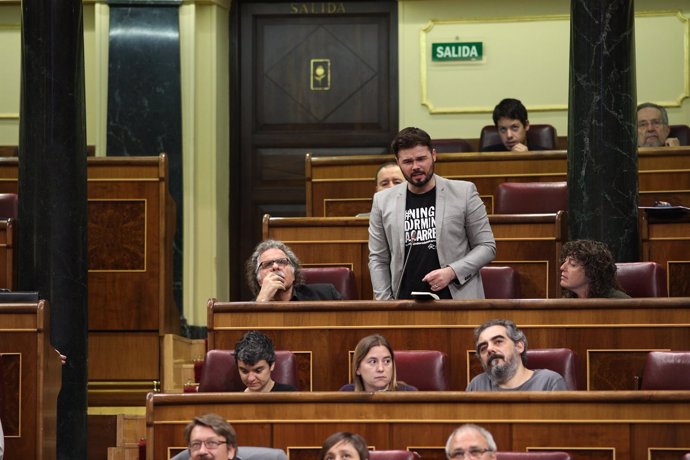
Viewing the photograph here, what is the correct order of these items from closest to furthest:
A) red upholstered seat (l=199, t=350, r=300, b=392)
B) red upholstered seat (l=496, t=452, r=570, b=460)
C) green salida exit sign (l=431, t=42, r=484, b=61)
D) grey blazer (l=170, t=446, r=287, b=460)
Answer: red upholstered seat (l=496, t=452, r=570, b=460) < grey blazer (l=170, t=446, r=287, b=460) < red upholstered seat (l=199, t=350, r=300, b=392) < green salida exit sign (l=431, t=42, r=484, b=61)

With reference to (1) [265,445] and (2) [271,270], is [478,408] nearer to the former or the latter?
(1) [265,445]

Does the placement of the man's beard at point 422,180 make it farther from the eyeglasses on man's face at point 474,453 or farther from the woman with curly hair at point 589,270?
the eyeglasses on man's face at point 474,453

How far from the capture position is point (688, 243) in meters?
5.60

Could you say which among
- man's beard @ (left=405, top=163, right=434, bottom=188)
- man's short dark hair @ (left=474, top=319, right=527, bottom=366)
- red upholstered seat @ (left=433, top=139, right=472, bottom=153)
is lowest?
man's short dark hair @ (left=474, top=319, right=527, bottom=366)

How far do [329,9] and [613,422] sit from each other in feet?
15.2

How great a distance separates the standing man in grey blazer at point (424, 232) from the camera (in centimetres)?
485

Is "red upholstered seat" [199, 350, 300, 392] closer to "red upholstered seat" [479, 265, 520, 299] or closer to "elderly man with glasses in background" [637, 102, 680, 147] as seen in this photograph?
"red upholstered seat" [479, 265, 520, 299]

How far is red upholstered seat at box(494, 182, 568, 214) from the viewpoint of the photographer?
19.7ft

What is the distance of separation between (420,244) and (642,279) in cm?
81

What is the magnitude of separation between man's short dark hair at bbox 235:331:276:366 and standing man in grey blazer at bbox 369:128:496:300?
65cm

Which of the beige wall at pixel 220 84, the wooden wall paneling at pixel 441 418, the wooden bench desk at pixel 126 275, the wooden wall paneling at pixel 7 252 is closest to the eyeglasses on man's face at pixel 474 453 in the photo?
the wooden wall paneling at pixel 441 418

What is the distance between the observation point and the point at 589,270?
481cm

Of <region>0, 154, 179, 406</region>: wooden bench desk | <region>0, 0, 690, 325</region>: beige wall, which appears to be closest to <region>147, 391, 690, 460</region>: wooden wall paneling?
<region>0, 154, 179, 406</region>: wooden bench desk

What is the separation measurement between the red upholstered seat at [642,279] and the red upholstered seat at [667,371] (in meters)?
0.71
